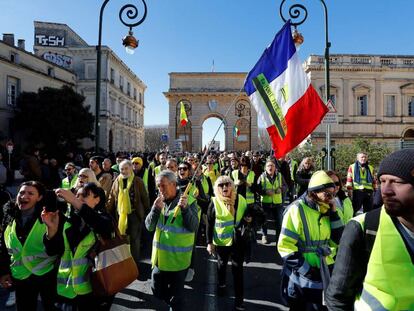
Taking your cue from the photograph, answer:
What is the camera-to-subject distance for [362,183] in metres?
7.60

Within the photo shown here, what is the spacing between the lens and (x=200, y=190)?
638 centimetres

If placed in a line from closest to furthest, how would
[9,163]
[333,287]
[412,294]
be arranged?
[412,294] < [333,287] < [9,163]

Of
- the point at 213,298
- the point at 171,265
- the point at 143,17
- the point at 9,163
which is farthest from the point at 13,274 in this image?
the point at 9,163

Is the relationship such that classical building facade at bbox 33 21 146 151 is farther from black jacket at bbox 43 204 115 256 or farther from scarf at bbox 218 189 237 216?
black jacket at bbox 43 204 115 256

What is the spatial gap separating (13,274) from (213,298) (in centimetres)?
261

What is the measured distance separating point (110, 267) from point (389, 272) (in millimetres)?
2187

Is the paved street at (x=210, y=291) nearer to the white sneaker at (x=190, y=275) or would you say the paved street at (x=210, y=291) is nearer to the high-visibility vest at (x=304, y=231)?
the white sneaker at (x=190, y=275)

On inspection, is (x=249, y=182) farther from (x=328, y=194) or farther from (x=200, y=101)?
(x=200, y=101)

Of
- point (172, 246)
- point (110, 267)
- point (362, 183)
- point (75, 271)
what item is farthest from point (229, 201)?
point (362, 183)

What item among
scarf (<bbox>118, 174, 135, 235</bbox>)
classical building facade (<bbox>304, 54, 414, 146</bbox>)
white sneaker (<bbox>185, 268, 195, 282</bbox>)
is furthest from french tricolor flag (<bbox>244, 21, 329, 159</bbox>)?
classical building facade (<bbox>304, 54, 414, 146</bbox>)

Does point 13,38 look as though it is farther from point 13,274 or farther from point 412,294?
point 412,294

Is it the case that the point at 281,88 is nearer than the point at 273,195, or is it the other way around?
the point at 281,88

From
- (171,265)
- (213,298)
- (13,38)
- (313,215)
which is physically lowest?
(213,298)

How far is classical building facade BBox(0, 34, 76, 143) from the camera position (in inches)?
1019
